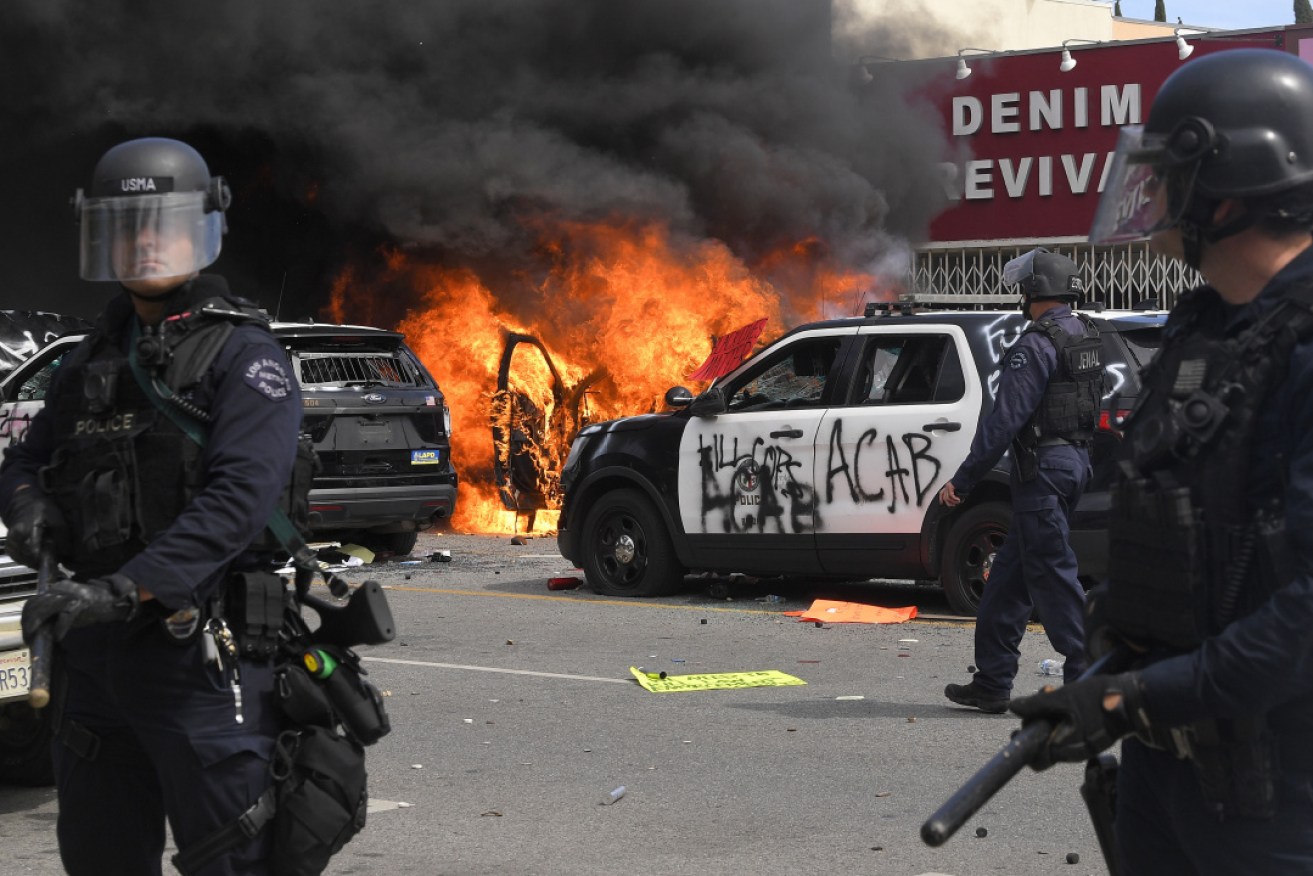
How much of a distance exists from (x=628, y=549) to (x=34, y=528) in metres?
8.27

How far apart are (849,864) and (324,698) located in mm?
2283

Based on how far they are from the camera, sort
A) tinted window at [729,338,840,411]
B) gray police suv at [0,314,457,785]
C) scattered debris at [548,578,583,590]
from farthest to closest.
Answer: gray police suv at [0,314,457,785] → scattered debris at [548,578,583,590] → tinted window at [729,338,840,411]

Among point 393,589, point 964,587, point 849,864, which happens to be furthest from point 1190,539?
point 393,589

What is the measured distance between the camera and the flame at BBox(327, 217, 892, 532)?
56.9 ft

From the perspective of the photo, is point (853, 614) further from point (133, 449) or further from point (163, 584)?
point (163, 584)

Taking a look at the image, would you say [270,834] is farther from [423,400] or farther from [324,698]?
[423,400]

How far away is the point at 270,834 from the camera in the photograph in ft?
10.6

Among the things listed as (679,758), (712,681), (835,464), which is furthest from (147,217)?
(835,464)

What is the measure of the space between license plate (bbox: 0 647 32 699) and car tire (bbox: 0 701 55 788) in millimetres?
451

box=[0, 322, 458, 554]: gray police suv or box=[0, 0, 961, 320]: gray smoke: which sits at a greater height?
box=[0, 0, 961, 320]: gray smoke

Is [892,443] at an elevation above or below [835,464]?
above

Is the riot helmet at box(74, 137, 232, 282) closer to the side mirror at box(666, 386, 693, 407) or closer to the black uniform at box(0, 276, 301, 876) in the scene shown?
the black uniform at box(0, 276, 301, 876)

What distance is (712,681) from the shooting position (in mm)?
8211

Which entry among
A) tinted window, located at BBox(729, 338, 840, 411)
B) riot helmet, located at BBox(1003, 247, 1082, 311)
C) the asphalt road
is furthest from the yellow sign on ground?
tinted window, located at BBox(729, 338, 840, 411)
